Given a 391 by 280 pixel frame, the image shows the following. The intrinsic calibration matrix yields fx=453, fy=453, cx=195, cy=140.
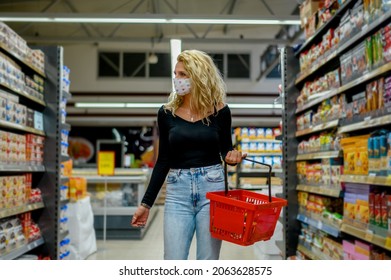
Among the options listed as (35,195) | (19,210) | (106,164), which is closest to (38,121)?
(35,195)

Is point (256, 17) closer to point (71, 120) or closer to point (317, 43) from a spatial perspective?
point (317, 43)

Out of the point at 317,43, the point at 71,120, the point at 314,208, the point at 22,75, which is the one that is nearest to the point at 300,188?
the point at 314,208

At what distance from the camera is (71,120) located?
51.5 ft

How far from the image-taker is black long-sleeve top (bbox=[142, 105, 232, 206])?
1.77m

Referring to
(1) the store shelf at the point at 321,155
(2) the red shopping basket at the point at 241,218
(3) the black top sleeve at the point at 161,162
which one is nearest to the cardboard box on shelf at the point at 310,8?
(1) the store shelf at the point at 321,155

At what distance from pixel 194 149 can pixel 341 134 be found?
166cm

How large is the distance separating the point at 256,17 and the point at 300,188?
354cm

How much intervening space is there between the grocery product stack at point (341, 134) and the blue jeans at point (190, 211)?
94 centimetres

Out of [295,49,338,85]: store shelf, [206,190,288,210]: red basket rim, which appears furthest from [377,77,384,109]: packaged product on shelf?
[206,190,288,210]: red basket rim

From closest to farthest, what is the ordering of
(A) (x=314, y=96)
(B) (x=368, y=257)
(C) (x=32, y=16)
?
(B) (x=368, y=257) → (A) (x=314, y=96) → (C) (x=32, y=16)

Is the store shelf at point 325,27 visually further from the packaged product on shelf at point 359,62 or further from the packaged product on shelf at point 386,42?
the packaged product on shelf at point 386,42

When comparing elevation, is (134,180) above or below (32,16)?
below

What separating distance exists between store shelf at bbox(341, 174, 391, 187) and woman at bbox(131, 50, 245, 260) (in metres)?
0.89

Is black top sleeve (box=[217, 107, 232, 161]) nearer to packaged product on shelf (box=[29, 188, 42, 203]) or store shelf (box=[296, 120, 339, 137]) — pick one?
store shelf (box=[296, 120, 339, 137])
